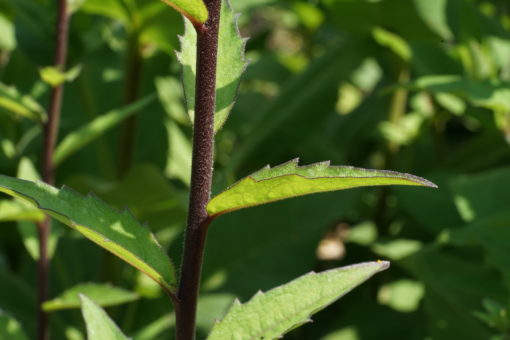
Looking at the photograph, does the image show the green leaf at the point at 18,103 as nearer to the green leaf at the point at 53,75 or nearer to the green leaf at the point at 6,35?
the green leaf at the point at 53,75

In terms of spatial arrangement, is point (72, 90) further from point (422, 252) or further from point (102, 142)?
point (422, 252)

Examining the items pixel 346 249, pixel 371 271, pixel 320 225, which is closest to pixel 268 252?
pixel 320 225

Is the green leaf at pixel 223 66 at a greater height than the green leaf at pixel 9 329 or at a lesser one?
greater

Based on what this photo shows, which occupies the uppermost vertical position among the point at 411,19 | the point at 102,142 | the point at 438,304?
the point at 102,142

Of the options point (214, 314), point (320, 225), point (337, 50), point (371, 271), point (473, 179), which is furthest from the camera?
point (337, 50)

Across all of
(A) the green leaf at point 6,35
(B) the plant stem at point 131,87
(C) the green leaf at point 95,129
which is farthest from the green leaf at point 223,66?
(A) the green leaf at point 6,35

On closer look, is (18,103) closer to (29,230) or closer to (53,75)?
(53,75)

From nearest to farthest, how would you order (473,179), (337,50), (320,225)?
1. (473,179)
2. (320,225)
3. (337,50)
